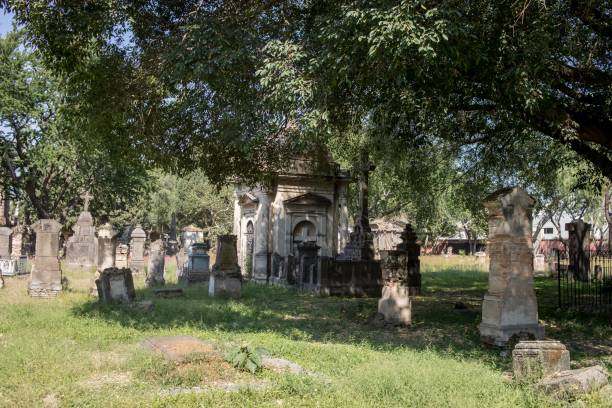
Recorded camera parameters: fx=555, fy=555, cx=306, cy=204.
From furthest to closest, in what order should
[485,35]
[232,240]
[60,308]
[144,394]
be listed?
[232,240]
[60,308]
[485,35]
[144,394]

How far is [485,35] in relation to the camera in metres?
8.02

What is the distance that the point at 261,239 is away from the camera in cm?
2211

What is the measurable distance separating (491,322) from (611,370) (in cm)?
220

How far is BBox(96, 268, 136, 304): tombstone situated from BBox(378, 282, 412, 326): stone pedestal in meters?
5.87

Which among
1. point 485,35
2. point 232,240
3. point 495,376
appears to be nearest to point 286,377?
point 495,376

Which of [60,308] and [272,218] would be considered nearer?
[60,308]

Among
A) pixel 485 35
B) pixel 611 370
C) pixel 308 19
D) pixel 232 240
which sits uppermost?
pixel 308 19

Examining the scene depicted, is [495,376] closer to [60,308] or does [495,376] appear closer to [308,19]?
[308,19]

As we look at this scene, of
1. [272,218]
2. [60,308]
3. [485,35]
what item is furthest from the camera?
[272,218]

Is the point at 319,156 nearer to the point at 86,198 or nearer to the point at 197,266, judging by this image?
the point at 197,266

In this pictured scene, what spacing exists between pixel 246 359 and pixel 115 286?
713 centimetres

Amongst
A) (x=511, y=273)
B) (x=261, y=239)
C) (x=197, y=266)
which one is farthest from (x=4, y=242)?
(x=511, y=273)

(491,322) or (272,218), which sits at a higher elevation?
(272,218)

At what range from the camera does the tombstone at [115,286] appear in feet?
41.6
